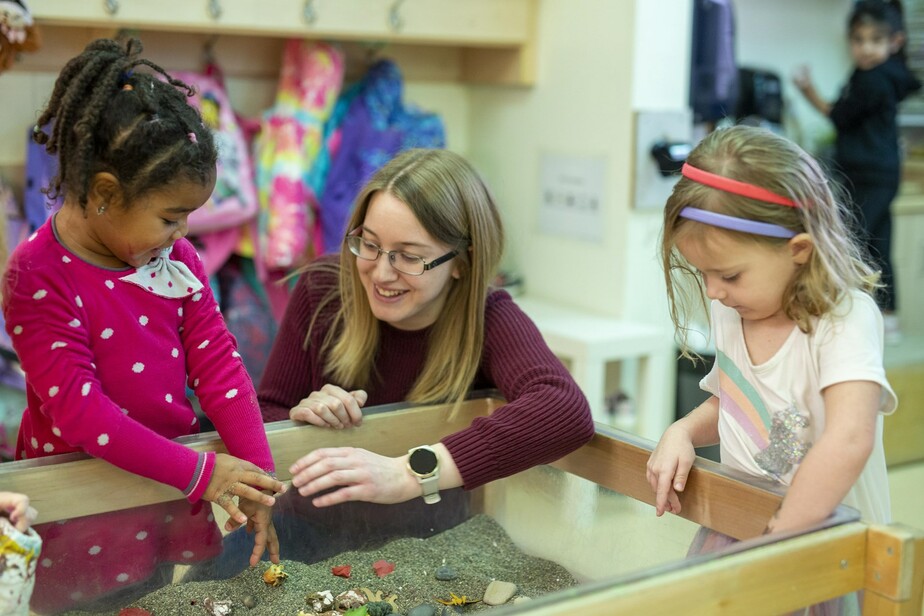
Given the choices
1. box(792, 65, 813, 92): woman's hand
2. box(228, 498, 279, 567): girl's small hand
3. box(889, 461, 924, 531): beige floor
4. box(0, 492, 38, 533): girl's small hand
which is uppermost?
box(792, 65, 813, 92): woman's hand

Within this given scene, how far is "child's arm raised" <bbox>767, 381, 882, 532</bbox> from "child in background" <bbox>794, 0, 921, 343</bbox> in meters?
2.46

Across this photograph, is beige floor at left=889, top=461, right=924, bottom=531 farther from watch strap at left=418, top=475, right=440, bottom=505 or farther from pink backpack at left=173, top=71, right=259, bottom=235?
pink backpack at left=173, top=71, right=259, bottom=235

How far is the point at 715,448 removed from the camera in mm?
1298

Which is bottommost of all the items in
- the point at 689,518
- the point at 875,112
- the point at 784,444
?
the point at 689,518

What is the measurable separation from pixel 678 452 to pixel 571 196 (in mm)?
1946

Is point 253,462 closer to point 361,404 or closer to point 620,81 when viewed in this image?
point 361,404

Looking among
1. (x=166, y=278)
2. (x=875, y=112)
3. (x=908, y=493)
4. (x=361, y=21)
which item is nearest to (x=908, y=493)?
(x=908, y=493)

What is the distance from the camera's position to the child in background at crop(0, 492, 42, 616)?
3.25 ft

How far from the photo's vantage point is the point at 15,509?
106cm

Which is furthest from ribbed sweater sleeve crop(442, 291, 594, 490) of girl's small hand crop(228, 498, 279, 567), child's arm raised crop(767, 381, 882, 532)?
child's arm raised crop(767, 381, 882, 532)

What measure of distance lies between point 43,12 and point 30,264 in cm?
153

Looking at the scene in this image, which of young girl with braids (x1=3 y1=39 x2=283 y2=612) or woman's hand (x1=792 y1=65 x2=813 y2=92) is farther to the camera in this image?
woman's hand (x1=792 y1=65 x2=813 y2=92)

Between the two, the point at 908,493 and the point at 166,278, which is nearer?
the point at 166,278

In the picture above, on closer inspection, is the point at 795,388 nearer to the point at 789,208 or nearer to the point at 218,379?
the point at 789,208
